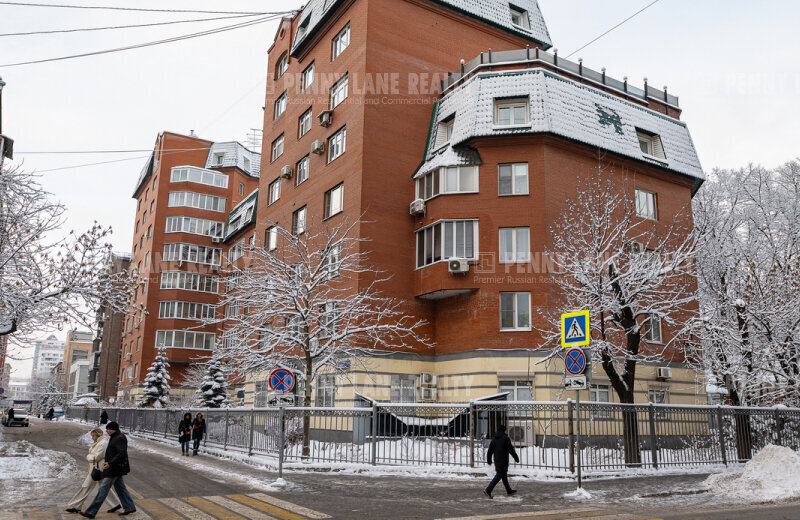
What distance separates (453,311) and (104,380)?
7104 cm

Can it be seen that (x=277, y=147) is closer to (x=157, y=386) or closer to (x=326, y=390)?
(x=326, y=390)

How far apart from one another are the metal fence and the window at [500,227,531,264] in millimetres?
9954

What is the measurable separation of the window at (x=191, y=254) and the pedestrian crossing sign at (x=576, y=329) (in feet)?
163

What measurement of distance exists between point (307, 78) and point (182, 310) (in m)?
30.0

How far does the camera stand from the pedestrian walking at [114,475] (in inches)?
391

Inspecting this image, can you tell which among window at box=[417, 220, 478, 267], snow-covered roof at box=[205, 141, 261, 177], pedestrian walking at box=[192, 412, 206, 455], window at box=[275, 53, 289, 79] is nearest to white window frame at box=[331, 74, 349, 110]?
window at box=[275, 53, 289, 79]

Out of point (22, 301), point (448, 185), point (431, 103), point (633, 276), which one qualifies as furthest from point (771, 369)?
point (22, 301)

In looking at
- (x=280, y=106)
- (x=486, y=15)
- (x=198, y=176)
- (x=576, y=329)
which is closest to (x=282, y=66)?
(x=280, y=106)

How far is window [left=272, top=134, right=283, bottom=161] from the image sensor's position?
1524 inches

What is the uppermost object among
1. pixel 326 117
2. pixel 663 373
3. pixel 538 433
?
pixel 326 117

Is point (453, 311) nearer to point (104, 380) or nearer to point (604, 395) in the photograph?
point (604, 395)

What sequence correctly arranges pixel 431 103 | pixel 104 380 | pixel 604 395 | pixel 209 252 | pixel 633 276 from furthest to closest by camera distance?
pixel 104 380 → pixel 209 252 → pixel 431 103 → pixel 604 395 → pixel 633 276

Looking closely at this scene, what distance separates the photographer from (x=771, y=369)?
20.2 m

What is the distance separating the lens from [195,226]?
60281mm
